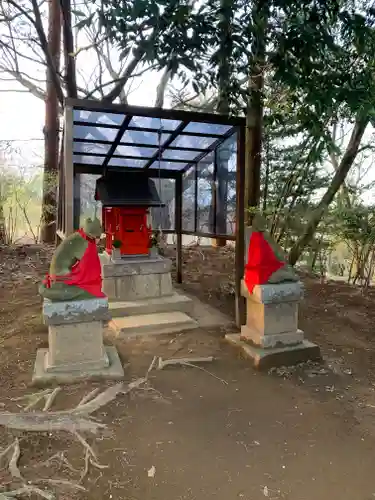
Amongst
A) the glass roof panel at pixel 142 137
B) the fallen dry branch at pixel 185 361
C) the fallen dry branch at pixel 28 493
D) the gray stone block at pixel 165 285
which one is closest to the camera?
the fallen dry branch at pixel 28 493

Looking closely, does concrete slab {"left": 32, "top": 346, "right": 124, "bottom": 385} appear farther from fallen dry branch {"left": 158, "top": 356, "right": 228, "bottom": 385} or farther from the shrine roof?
the shrine roof

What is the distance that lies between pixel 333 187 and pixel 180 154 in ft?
7.97

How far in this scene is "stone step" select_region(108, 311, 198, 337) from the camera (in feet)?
13.5

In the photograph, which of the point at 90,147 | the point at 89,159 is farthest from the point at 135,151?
the point at 89,159

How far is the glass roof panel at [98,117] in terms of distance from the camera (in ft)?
11.7

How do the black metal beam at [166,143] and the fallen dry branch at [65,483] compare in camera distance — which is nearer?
the fallen dry branch at [65,483]

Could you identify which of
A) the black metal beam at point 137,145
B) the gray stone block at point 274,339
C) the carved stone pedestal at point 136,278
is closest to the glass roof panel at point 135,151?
the black metal beam at point 137,145

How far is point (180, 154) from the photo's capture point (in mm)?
5008

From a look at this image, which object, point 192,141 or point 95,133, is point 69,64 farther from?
point 192,141

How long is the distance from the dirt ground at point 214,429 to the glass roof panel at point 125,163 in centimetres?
243

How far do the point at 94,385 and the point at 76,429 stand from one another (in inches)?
22.8

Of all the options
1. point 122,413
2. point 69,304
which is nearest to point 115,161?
point 69,304

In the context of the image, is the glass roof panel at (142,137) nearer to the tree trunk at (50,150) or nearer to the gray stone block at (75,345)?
the gray stone block at (75,345)

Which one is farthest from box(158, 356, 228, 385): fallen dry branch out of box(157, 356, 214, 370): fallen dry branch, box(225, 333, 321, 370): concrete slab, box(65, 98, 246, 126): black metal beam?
box(65, 98, 246, 126): black metal beam
